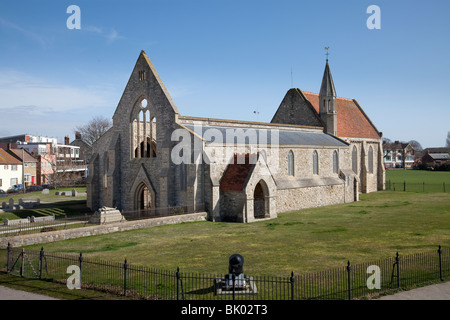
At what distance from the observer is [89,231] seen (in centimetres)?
2470

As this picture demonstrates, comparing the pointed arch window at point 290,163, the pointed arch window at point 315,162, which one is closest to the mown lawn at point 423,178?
the pointed arch window at point 315,162

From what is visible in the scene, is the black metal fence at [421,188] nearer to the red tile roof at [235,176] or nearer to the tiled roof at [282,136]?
the tiled roof at [282,136]

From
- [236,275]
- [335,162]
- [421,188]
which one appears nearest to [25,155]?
[335,162]

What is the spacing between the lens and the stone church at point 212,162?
3088cm

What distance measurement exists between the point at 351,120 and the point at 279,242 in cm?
3622

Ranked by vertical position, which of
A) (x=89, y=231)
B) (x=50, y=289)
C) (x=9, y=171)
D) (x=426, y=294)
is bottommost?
(x=50, y=289)

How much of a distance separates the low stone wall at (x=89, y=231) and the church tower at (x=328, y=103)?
2460 centimetres

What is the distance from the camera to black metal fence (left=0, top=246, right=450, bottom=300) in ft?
42.9

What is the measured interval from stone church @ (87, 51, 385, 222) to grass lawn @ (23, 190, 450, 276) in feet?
9.21

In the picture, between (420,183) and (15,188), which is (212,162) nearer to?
(15,188)

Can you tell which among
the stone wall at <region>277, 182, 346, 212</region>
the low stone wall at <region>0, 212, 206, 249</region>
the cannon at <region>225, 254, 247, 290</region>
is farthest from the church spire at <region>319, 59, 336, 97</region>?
the cannon at <region>225, 254, 247, 290</region>

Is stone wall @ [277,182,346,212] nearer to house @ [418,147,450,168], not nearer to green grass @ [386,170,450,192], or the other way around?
green grass @ [386,170,450,192]
